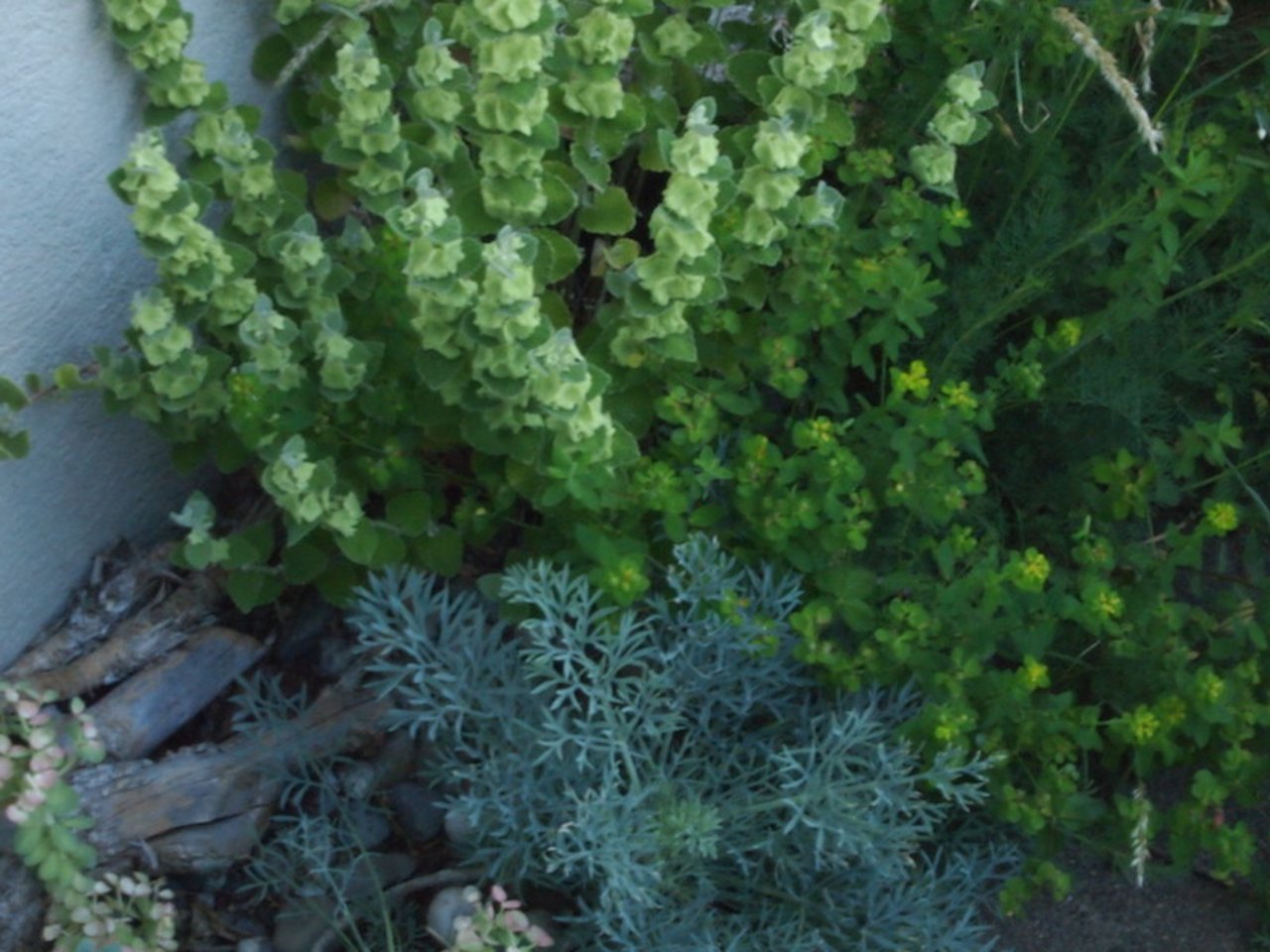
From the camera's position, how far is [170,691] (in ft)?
8.25

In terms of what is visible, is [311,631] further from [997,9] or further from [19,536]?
[997,9]

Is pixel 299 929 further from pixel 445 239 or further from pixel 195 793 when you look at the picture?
pixel 445 239

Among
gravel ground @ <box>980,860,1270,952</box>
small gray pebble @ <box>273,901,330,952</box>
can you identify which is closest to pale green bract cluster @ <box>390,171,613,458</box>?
small gray pebble @ <box>273,901,330,952</box>

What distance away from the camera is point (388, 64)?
2.47 metres

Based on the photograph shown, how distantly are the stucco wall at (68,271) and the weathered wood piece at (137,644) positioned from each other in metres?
0.12

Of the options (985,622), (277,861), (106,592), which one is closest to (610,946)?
(277,861)

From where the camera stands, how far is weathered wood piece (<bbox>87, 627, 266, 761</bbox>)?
8.07ft

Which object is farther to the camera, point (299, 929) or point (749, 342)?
point (749, 342)

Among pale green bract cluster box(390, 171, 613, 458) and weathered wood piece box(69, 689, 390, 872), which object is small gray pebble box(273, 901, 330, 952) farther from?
pale green bract cluster box(390, 171, 613, 458)

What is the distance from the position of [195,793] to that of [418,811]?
0.35m

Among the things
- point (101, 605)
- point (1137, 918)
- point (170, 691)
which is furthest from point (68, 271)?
point (1137, 918)

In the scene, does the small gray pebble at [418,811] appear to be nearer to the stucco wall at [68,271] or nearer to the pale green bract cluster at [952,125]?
the stucco wall at [68,271]

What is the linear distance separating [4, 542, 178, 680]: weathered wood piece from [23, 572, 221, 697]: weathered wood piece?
3 cm

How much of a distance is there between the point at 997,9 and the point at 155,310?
1499mm
